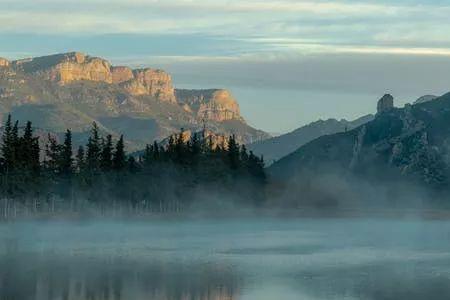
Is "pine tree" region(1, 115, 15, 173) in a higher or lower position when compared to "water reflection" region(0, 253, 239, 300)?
higher

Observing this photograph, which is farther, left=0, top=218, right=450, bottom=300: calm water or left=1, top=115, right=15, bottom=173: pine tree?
left=1, top=115, right=15, bottom=173: pine tree

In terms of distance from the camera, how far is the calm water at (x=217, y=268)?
67125 millimetres

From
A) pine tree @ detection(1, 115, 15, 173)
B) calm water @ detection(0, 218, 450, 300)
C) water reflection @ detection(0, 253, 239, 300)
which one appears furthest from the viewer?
pine tree @ detection(1, 115, 15, 173)

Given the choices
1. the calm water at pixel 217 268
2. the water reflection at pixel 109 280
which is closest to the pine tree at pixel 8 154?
the calm water at pixel 217 268

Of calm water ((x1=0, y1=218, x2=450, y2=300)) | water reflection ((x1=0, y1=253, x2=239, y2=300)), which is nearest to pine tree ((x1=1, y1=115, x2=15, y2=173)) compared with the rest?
calm water ((x1=0, y1=218, x2=450, y2=300))

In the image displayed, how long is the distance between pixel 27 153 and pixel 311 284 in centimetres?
12481

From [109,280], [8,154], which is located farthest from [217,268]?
[8,154]

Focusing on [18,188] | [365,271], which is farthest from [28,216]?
[365,271]

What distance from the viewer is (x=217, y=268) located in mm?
84750

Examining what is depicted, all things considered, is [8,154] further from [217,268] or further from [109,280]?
[109,280]

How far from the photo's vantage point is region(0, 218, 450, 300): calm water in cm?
6712

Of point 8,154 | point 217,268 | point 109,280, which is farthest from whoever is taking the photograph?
point 8,154

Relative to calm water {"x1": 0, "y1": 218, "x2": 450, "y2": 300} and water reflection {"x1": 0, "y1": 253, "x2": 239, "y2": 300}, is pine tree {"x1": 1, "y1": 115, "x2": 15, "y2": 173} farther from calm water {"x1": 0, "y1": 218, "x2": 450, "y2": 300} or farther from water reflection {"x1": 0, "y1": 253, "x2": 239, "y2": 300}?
water reflection {"x1": 0, "y1": 253, "x2": 239, "y2": 300}

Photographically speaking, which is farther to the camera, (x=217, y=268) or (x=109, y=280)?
(x=217, y=268)
